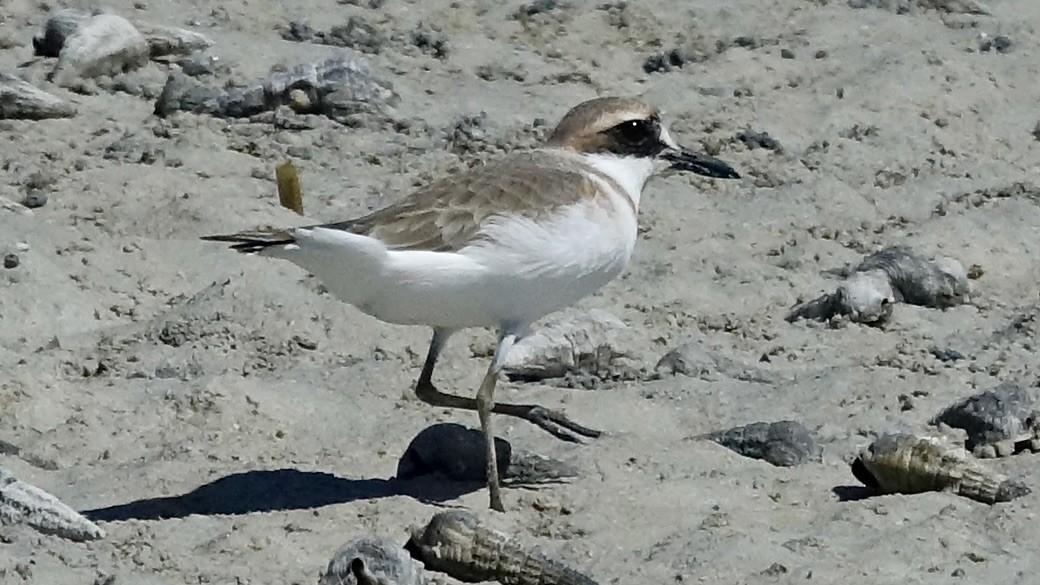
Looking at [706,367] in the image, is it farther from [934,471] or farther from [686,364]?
[934,471]

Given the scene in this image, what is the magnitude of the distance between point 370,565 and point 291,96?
3.56m

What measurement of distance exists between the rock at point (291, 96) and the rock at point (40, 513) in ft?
10.1

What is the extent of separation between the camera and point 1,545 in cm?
414

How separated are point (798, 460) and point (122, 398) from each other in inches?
70.8

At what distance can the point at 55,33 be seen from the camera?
758 centimetres

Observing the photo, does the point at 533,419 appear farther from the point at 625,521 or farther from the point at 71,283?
the point at 71,283

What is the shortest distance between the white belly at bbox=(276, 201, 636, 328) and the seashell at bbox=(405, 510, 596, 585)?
2.20ft

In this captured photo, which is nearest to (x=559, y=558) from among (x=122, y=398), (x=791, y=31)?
(x=122, y=398)

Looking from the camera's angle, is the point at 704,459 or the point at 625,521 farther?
the point at 704,459

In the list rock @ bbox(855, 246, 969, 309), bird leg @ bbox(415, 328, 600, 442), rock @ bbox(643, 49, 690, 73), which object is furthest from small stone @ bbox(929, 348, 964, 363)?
rock @ bbox(643, 49, 690, 73)

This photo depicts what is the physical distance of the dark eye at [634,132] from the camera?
5.39 m

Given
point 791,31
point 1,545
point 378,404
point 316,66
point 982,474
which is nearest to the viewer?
point 1,545

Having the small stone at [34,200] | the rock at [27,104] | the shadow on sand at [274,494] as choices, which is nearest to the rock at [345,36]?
the rock at [27,104]

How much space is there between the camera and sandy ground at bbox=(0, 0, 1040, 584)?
4367 millimetres
